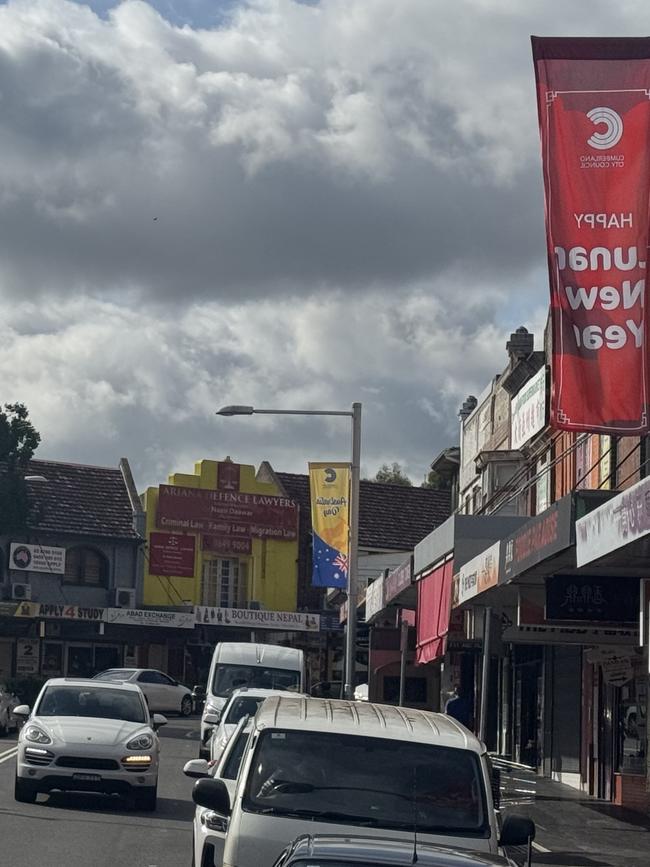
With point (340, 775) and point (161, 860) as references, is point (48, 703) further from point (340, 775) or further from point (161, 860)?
point (340, 775)

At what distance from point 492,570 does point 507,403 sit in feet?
47.2

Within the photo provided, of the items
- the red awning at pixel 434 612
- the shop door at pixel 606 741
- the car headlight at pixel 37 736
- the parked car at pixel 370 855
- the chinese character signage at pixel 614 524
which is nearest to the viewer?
the parked car at pixel 370 855

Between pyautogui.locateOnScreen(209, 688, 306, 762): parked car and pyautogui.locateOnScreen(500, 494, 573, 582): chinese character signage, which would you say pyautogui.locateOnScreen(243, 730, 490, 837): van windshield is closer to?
pyautogui.locateOnScreen(500, 494, 573, 582): chinese character signage

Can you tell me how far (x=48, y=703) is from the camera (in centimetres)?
1956

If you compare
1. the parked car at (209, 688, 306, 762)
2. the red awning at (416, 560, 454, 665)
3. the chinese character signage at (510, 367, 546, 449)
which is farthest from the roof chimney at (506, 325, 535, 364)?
the parked car at (209, 688, 306, 762)

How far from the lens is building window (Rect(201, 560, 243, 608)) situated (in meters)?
59.6

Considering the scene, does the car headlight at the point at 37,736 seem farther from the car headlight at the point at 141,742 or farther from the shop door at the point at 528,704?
the shop door at the point at 528,704

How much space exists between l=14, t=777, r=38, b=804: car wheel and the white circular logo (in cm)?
976

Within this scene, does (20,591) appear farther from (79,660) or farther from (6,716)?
(6,716)

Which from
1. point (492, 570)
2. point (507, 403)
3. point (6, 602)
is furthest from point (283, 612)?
point (492, 570)

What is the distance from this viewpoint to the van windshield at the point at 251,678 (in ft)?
95.0

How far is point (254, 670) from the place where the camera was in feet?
96.3

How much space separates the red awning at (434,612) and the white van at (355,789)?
52.3 ft

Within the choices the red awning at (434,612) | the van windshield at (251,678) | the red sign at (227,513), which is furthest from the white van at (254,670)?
the red sign at (227,513)
